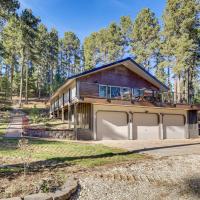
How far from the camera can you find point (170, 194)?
5441mm

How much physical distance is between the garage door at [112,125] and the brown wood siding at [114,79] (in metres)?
2.06

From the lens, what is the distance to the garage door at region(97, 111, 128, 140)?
59.1 ft

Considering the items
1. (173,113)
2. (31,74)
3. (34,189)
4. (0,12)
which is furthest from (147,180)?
→ (31,74)

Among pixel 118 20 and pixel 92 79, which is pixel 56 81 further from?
pixel 92 79

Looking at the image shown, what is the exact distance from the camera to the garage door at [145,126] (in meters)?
19.6

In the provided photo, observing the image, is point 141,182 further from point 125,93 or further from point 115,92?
point 115,92

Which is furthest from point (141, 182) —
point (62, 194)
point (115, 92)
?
point (115, 92)

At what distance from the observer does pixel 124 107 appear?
19016mm

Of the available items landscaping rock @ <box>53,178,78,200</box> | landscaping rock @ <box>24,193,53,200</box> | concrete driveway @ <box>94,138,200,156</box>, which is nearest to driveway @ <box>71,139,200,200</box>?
landscaping rock @ <box>53,178,78,200</box>

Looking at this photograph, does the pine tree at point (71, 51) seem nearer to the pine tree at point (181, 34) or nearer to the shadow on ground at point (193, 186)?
the pine tree at point (181, 34)

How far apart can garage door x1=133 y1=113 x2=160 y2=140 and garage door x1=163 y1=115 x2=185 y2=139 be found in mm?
987

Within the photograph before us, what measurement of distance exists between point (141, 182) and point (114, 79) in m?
15.4

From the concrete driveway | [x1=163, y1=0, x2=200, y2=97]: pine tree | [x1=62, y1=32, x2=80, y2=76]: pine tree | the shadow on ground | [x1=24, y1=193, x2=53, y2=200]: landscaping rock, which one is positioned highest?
[x1=62, y1=32, x2=80, y2=76]: pine tree

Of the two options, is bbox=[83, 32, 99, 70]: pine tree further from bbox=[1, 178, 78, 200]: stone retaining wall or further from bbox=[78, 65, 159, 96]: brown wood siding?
bbox=[1, 178, 78, 200]: stone retaining wall
